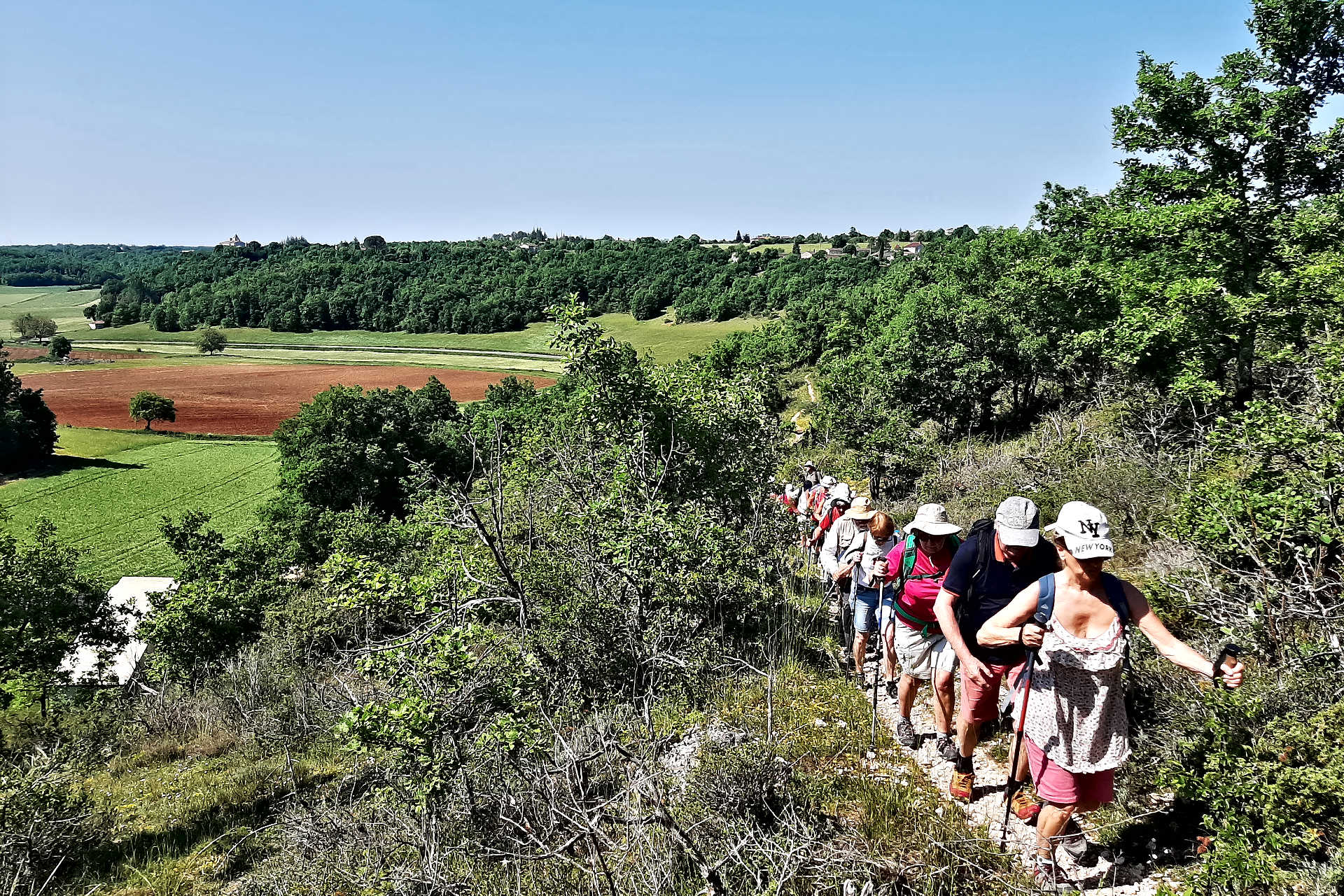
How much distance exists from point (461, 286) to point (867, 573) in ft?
421

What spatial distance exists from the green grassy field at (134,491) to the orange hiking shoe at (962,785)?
36.6 meters

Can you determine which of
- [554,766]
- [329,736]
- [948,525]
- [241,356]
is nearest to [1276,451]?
[948,525]

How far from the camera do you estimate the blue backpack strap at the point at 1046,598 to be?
3.33m

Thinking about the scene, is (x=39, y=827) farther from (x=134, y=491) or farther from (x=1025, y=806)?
(x=134, y=491)

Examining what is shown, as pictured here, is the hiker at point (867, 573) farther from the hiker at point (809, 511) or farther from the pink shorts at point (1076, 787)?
the hiker at point (809, 511)

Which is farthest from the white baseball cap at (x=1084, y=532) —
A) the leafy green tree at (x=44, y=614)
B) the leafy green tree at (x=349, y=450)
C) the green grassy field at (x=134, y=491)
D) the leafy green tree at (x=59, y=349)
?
the leafy green tree at (x=59, y=349)

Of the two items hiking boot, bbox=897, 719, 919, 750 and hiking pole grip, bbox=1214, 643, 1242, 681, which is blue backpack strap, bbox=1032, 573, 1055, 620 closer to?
hiking pole grip, bbox=1214, 643, 1242, 681

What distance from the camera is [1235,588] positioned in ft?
15.3

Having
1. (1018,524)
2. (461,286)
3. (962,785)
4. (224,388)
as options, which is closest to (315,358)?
(224,388)

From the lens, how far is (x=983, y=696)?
13.1ft

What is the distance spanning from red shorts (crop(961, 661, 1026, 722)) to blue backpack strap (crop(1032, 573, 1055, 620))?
670mm

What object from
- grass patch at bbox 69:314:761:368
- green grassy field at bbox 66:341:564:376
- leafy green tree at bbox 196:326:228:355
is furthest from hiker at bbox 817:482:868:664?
leafy green tree at bbox 196:326:228:355

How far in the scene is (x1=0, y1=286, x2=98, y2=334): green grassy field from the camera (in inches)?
4734

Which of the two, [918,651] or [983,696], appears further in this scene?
[918,651]
